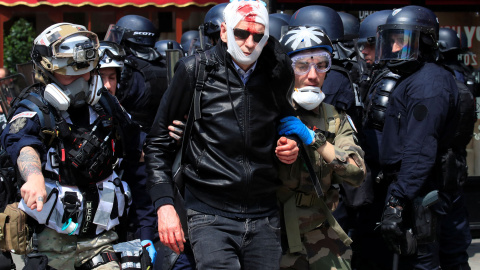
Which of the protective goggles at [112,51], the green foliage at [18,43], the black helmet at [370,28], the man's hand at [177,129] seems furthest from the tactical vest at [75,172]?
the green foliage at [18,43]

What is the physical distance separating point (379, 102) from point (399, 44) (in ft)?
1.76

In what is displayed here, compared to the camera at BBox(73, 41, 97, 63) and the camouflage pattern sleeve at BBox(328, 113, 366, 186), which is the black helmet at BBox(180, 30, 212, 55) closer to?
the camera at BBox(73, 41, 97, 63)

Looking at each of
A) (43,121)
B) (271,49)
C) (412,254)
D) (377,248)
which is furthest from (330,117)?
(377,248)

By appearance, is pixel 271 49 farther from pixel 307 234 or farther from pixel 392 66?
pixel 392 66

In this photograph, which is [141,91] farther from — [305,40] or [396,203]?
[396,203]

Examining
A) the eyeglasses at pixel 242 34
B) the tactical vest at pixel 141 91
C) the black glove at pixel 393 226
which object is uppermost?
the eyeglasses at pixel 242 34

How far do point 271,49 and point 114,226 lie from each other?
131cm

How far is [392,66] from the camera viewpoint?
466 cm

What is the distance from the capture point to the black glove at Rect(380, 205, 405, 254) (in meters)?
4.20

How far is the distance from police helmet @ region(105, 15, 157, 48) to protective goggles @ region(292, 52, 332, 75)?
9.33 feet

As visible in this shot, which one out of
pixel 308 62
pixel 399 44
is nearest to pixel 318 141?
pixel 308 62

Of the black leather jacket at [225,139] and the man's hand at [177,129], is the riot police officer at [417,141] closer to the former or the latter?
the black leather jacket at [225,139]

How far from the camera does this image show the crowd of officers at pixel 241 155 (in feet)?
10.7

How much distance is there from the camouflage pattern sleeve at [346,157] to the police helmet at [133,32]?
307 centimetres
